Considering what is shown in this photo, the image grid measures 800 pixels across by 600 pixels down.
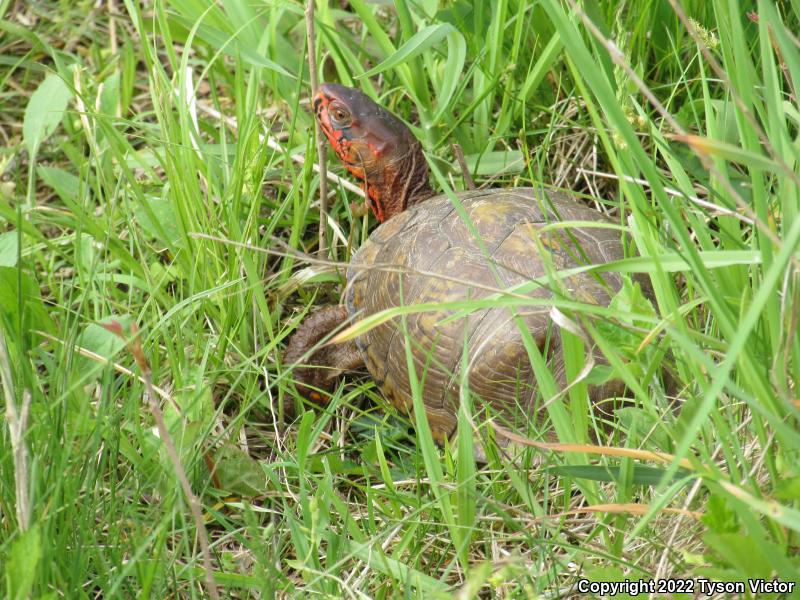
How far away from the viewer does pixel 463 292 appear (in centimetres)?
156

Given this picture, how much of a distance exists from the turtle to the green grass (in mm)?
74

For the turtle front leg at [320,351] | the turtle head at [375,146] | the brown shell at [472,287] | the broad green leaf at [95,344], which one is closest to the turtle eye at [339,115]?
the turtle head at [375,146]

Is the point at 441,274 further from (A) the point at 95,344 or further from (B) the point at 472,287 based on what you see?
(A) the point at 95,344

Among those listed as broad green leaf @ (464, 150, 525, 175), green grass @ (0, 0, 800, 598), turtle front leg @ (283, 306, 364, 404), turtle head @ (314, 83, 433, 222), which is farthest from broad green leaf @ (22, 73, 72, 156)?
broad green leaf @ (464, 150, 525, 175)

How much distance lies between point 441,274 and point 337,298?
1.98 feet

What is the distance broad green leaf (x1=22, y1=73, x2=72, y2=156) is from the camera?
79.2 inches

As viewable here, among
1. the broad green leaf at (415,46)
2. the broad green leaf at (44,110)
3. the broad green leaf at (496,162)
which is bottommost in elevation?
the broad green leaf at (496,162)

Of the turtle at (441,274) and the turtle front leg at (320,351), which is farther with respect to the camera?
the turtle front leg at (320,351)

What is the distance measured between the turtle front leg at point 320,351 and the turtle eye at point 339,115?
426mm

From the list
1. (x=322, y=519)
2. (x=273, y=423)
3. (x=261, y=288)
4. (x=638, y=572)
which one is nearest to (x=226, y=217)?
(x=261, y=288)

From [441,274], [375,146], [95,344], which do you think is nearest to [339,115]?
[375,146]

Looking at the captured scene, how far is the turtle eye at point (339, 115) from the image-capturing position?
196cm

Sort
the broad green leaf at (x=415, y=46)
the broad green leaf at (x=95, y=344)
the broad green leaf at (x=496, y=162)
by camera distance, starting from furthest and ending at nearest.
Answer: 1. the broad green leaf at (x=496, y=162)
2. the broad green leaf at (x=415, y=46)
3. the broad green leaf at (x=95, y=344)

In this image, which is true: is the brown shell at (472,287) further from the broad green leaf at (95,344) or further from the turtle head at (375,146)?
the broad green leaf at (95,344)
